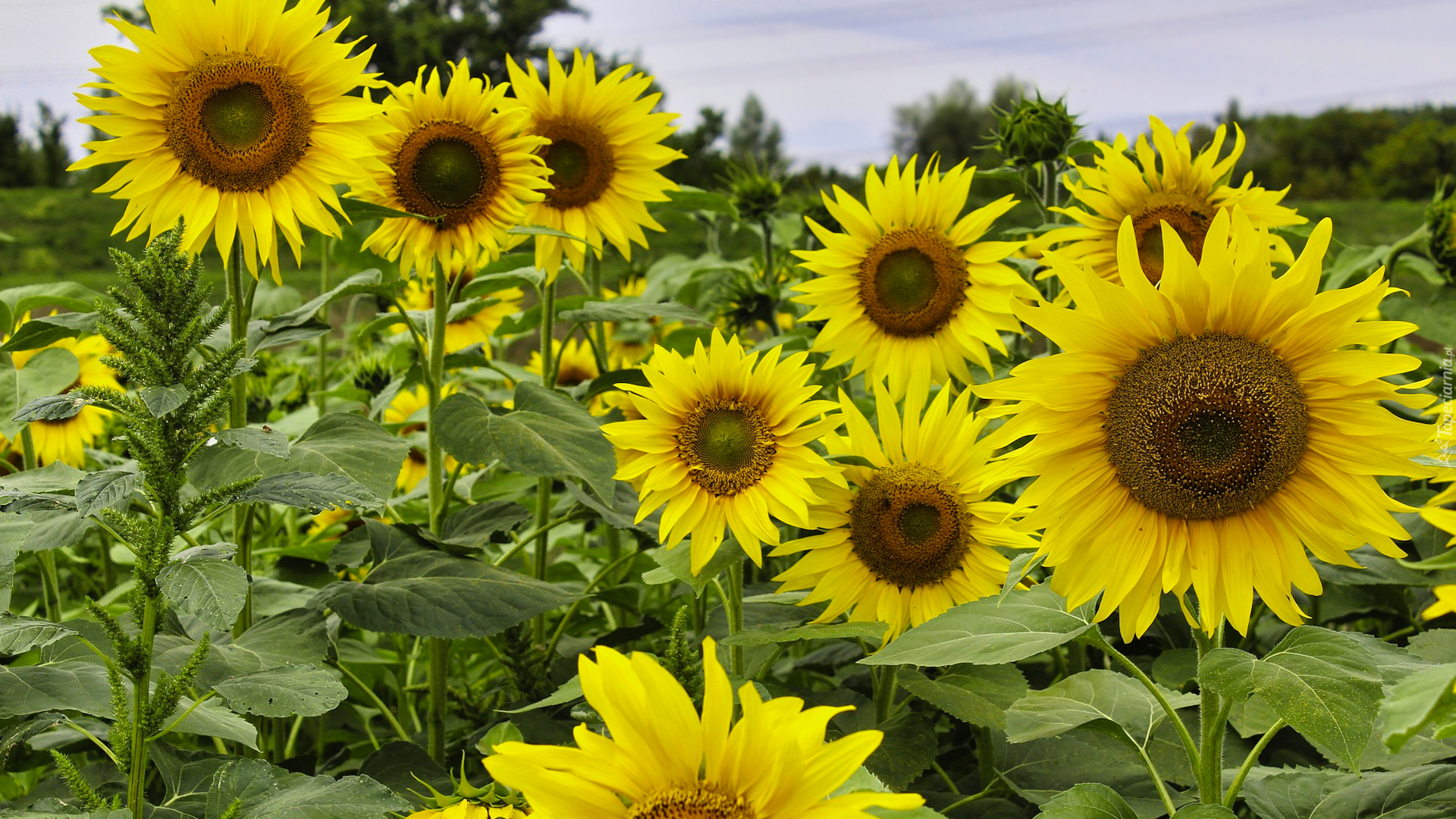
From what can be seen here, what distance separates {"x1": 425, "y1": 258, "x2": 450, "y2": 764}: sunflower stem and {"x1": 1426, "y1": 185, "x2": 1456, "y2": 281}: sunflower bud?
189 cm

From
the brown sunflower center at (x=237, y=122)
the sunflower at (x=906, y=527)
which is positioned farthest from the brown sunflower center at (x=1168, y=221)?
the brown sunflower center at (x=237, y=122)

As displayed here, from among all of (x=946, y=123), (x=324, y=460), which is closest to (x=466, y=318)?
(x=324, y=460)

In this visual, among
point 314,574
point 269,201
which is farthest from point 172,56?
point 314,574

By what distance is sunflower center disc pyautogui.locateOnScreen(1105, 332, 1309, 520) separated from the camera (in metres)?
1.00

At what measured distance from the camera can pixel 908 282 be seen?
1.83m

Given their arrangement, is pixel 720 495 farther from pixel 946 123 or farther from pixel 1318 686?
pixel 946 123

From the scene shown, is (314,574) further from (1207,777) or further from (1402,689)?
(1402,689)

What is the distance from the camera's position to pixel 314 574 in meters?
1.92

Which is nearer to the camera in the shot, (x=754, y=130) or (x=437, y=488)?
(x=437, y=488)

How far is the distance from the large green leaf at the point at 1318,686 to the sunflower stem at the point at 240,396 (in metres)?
1.16

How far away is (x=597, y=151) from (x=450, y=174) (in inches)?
12.7

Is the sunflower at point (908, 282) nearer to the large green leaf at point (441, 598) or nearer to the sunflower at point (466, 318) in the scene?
the large green leaf at point (441, 598)

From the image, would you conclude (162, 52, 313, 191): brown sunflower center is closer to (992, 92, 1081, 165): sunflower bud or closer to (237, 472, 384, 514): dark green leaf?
(237, 472, 384, 514): dark green leaf

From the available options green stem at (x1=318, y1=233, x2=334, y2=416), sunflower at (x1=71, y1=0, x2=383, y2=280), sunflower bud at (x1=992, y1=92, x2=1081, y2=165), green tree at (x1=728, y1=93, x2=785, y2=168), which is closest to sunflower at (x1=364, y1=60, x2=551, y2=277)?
sunflower at (x1=71, y1=0, x2=383, y2=280)
